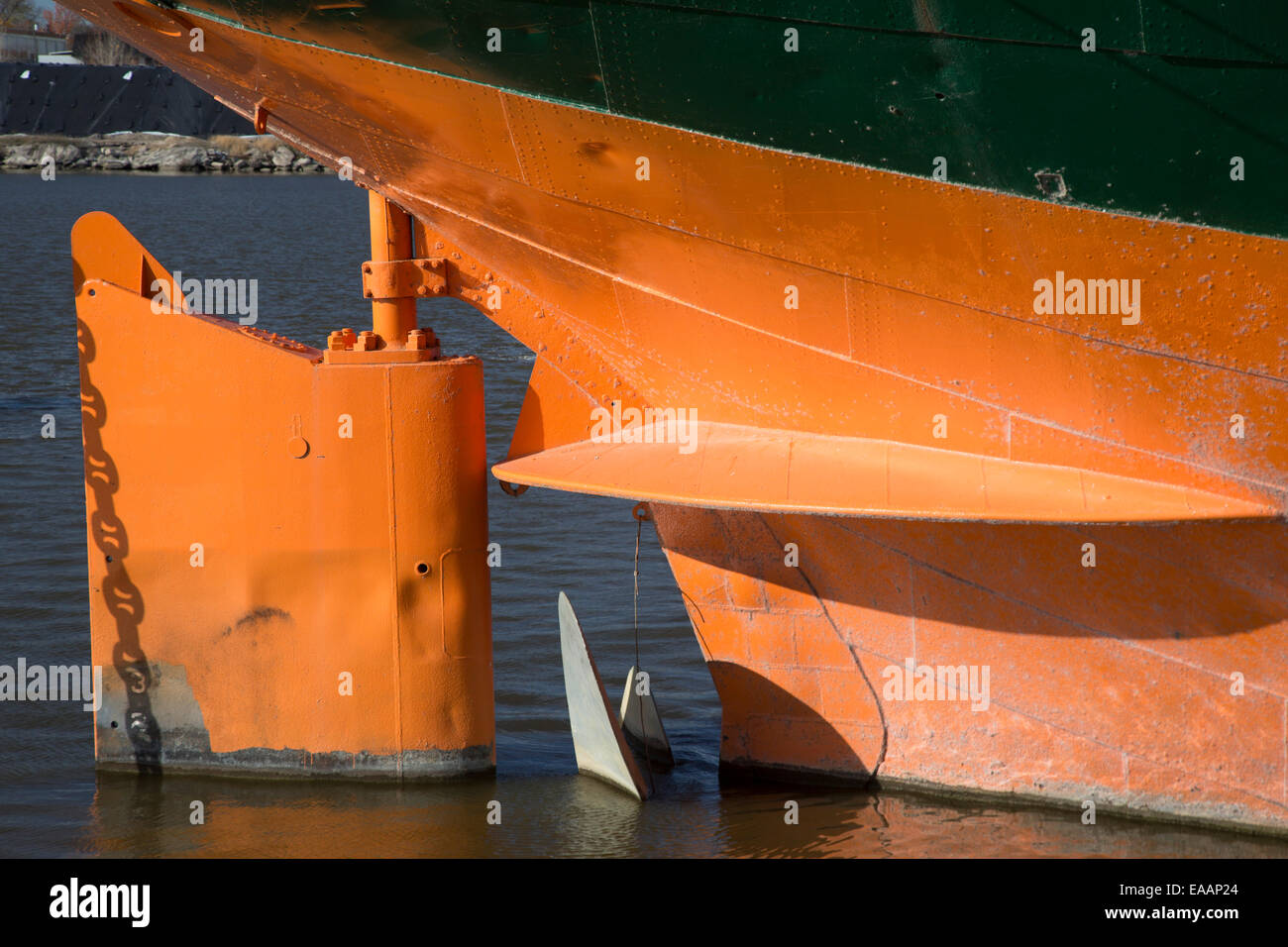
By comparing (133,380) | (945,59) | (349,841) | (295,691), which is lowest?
(349,841)

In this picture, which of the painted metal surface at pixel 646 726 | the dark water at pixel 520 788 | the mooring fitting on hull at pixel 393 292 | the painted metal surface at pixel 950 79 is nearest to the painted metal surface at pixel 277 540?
the mooring fitting on hull at pixel 393 292

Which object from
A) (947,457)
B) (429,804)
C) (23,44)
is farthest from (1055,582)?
(23,44)

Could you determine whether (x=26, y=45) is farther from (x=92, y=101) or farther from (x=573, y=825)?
(x=573, y=825)

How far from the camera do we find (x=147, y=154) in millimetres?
76375

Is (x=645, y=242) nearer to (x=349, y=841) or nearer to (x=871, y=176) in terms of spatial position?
(x=871, y=176)

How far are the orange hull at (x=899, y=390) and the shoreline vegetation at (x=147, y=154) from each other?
73.5m

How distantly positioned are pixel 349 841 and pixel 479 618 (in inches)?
44.9

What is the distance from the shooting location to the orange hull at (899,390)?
5.57 meters

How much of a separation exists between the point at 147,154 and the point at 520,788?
76.2 meters

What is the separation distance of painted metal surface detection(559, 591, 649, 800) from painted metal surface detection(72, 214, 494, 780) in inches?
15.5

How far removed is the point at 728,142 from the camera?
5.67 metres

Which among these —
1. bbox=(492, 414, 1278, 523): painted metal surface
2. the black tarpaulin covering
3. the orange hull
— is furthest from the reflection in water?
the black tarpaulin covering

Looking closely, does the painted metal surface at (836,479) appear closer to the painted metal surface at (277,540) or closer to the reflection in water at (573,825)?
the painted metal surface at (277,540)

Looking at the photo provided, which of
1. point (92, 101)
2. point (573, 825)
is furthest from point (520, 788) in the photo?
point (92, 101)
